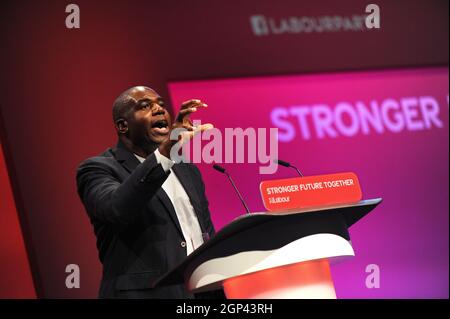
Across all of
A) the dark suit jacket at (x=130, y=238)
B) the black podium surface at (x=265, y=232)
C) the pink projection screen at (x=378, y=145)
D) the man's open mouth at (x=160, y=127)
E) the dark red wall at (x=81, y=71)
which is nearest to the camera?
the black podium surface at (x=265, y=232)

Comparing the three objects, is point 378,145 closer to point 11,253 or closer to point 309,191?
point 11,253

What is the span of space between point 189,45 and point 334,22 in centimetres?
112

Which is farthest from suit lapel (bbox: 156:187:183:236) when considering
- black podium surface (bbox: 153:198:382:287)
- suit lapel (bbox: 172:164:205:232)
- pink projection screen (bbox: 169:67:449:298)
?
pink projection screen (bbox: 169:67:449:298)

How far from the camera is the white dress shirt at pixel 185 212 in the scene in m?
2.63

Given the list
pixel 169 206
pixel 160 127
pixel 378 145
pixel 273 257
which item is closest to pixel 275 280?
pixel 273 257

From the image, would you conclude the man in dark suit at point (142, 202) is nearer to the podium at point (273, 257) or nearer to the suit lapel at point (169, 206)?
the suit lapel at point (169, 206)

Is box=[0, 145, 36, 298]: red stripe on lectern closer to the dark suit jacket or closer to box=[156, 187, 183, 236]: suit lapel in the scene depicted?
the dark suit jacket

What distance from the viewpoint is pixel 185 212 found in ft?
Answer: 8.82

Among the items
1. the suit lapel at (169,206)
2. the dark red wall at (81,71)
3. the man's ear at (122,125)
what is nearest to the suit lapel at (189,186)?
the suit lapel at (169,206)

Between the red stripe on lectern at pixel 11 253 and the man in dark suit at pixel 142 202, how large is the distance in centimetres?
148

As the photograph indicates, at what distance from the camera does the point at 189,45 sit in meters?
4.72

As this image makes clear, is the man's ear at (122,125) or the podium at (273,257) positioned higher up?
the man's ear at (122,125)
